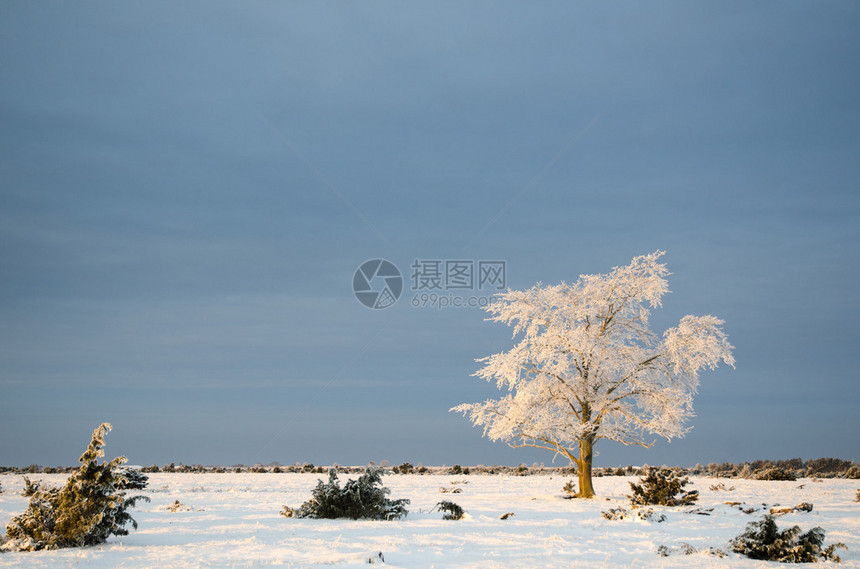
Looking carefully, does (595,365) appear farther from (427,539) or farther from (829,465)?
(829,465)

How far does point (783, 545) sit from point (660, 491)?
10402 millimetres

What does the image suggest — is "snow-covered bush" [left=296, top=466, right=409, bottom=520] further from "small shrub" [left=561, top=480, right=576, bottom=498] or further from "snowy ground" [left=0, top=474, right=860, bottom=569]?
"small shrub" [left=561, top=480, right=576, bottom=498]

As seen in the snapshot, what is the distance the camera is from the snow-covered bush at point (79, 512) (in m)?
10.2

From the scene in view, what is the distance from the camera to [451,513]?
15.9 meters

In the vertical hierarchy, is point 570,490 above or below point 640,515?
below

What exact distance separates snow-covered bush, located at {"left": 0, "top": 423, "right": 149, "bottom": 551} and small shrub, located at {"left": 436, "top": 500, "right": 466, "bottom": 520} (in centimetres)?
733

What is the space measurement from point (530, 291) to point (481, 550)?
15959mm

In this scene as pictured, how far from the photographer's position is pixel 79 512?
10398 mm

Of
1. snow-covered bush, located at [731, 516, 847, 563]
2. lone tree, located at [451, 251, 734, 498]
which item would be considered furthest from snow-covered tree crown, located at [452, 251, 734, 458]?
snow-covered bush, located at [731, 516, 847, 563]

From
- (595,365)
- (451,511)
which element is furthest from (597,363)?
(451,511)

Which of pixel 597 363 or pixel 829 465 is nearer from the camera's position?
pixel 597 363

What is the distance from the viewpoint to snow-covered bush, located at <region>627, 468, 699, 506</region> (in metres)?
19.6

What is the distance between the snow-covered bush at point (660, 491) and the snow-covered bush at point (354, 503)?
8.49m

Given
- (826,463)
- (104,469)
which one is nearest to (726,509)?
(104,469)
